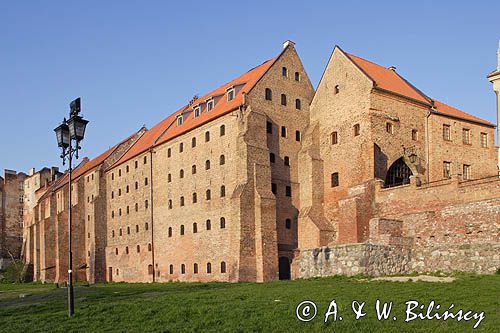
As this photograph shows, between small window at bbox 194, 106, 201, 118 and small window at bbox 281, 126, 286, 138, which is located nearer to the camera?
small window at bbox 281, 126, 286, 138

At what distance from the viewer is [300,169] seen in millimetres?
45469

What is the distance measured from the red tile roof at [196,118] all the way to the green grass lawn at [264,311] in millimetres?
24245

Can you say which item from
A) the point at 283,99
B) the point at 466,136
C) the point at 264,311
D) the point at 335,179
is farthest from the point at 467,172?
the point at 264,311

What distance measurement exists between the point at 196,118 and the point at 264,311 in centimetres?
3547

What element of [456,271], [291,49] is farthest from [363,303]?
[291,49]

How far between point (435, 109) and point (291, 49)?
41.6 feet

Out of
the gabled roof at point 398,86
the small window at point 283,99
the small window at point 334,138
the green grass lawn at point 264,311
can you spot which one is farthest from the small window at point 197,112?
the green grass lawn at point 264,311

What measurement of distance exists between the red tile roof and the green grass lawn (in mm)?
24245

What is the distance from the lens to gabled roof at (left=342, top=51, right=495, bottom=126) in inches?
1676

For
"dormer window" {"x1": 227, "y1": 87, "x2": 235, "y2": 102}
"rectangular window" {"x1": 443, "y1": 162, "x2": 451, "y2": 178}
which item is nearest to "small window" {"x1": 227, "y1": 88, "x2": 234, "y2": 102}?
"dormer window" {"x1": 227, "y1": 87, "x2": 235, "y2": 102}

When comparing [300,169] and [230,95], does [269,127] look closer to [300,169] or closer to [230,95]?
[300,169]

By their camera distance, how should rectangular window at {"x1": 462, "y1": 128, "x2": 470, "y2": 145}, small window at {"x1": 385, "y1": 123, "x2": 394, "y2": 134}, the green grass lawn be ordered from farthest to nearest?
rectangular window at {"x1": 462, "y1": 128, "x2": 470, "y2": 145}
small window at {"x1": 385, "y1": 123, "x2": 394, "y2": 134}
the green grass lawn

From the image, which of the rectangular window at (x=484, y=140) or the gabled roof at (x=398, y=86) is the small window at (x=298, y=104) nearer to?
the gabled roof at (x=398, y=86)

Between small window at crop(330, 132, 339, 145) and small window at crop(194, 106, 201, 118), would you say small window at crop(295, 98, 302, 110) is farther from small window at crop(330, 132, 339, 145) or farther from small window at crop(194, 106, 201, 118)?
small window at crop(194, 106, 201, 118)
